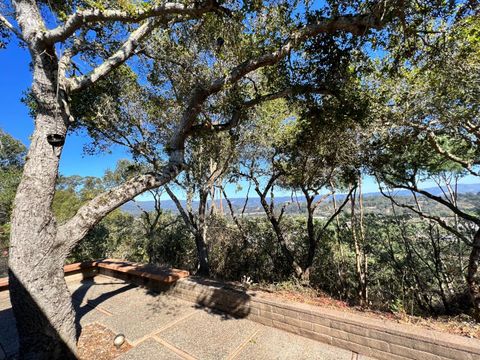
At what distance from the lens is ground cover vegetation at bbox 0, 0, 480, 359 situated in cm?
242

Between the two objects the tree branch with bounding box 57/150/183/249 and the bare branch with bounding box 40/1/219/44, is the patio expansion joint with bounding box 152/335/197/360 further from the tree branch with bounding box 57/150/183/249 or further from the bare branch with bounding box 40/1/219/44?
the bare branch with bounding box 40/1/219/44

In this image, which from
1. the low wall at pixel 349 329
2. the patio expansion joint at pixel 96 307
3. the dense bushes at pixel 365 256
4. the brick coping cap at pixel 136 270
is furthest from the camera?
the dense bushes at pixel 365 256

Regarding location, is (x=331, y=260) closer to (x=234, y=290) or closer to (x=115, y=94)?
(x=234, y=290)

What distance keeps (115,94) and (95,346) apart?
17.6 ft

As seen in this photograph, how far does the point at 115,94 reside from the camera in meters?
5.62

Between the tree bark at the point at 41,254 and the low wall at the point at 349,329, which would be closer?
the low wall at the point at 349,329

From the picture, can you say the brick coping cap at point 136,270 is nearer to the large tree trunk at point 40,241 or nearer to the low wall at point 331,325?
the low wall at point 331,325

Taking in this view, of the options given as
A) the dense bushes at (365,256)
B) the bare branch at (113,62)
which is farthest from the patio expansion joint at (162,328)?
the dense bushes at (365,256)

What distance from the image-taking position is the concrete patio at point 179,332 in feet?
8.15

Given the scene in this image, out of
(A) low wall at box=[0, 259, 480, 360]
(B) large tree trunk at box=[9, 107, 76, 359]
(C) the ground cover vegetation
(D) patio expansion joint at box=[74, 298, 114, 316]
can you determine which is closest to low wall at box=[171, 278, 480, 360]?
(A) low wall at box=[0, 259, 480, 360]

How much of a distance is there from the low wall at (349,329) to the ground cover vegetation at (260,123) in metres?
0.77

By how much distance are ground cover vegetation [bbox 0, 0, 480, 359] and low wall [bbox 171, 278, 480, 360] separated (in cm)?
77

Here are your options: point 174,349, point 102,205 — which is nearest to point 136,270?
point 174,349

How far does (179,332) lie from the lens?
2.93 meters
